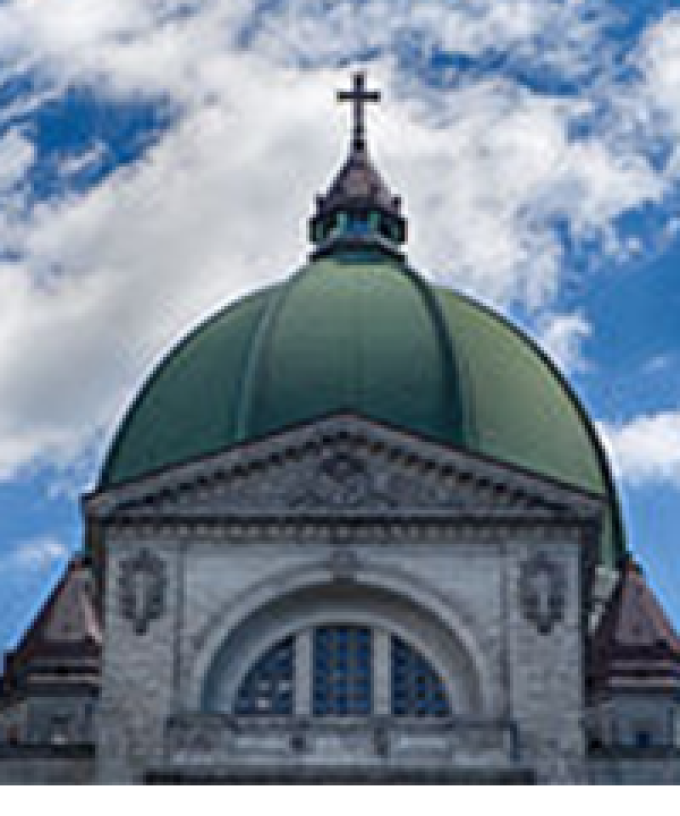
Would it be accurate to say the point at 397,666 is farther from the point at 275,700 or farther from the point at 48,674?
the point at 48,674

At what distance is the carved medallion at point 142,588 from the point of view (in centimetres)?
3528

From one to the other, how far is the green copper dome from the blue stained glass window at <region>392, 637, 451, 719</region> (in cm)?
608

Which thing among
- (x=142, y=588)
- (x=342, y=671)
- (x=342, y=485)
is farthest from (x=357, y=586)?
(x=142, y=588)

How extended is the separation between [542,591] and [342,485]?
4316 millimetres

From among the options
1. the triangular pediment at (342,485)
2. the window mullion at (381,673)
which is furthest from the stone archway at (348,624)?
the triangular pediment at (342,485)

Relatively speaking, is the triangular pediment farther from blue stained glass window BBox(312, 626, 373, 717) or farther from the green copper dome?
the green copper dome

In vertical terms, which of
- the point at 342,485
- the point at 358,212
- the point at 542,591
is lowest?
the point at 542,591

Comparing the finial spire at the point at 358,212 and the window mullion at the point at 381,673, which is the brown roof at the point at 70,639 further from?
the finial spire at the point at 358,212

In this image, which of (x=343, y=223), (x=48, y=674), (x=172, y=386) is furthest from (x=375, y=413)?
(x=343, y=223)

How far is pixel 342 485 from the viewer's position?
119 feet

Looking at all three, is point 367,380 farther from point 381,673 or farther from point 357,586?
point 381,673

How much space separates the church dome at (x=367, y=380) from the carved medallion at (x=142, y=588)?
18.3 feet

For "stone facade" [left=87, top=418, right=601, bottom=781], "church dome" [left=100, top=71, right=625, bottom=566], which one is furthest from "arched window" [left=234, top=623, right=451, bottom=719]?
"church dome" [left=100, top=71, right=625, bottom=566]

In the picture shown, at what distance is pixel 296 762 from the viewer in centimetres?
3262
